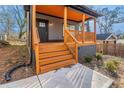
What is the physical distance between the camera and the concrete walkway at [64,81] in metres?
3.82

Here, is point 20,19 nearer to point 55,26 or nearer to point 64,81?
point 55,26

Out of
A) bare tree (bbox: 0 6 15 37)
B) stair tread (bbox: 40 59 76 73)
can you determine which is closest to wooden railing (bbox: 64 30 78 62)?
stair tread (bbox: 40 59 76 73)

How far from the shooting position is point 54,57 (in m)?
5.29

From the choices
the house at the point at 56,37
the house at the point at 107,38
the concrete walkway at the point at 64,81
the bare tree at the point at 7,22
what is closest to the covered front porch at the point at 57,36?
the house at the point at 56,37

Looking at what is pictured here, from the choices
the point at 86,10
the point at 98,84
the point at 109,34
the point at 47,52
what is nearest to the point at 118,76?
the point at 98,84

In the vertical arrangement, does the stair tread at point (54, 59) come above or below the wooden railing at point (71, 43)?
below

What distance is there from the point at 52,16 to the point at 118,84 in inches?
226

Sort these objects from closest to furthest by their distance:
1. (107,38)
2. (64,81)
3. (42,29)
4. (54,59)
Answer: (64,81), (54,59), (42,29), (107,38)

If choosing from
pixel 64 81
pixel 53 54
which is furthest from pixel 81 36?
pixel 64 81

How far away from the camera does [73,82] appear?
13.5ft

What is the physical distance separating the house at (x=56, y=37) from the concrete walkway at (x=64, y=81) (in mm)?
341

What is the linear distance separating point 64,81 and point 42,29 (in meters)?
5.12

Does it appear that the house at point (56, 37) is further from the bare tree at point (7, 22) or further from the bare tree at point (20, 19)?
the bare tree at point (20, 19)

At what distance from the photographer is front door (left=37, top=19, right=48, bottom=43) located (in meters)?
8.57
